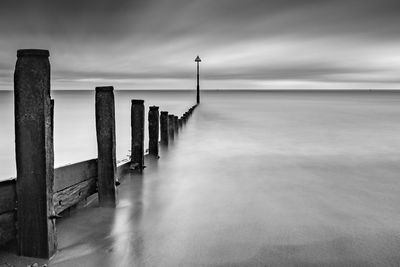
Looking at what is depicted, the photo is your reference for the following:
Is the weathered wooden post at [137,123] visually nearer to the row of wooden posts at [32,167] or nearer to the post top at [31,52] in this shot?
the row of wooden posts at [32,167]

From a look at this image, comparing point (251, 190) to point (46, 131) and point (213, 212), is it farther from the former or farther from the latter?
point (46, 131)

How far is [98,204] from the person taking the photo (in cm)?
404

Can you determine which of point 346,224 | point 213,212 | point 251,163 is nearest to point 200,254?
point 213,212

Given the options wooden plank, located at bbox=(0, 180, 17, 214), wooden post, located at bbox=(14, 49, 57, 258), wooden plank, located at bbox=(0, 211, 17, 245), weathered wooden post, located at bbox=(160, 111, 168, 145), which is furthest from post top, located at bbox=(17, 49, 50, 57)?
weathered wooden post, located at bbox=(160, 111, 168, 145)

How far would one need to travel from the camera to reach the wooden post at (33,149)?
2402mm

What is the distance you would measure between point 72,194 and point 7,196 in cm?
99

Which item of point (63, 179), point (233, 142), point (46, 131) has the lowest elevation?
point (233, 142)

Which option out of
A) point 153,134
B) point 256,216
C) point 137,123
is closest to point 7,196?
point 256,216

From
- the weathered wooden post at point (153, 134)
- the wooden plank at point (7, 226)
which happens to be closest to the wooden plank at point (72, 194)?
the wooden plank at point (7, 226)

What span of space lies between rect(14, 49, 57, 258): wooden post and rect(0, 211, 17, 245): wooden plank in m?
0.08

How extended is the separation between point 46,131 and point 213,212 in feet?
7.66

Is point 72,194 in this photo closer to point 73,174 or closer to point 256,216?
point 73,174

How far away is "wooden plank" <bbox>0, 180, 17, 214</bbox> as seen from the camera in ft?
8.23

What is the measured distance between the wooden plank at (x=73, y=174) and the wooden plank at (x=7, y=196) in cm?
59
